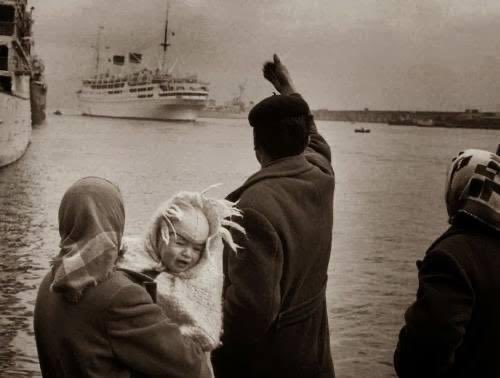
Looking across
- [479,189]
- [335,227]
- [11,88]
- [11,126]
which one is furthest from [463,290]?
[11,88]

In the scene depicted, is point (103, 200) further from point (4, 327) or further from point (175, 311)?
point (4, 327)

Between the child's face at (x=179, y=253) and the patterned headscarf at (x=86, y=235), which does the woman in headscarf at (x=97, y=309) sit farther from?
the child's face at (x=179, y=253)

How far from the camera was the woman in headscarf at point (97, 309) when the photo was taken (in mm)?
1366

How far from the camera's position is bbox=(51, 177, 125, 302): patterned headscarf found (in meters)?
1.36

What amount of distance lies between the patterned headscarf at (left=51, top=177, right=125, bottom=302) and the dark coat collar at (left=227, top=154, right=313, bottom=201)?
459 mm

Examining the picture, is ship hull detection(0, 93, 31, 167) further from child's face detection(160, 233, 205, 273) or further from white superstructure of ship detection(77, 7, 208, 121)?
white superstructure of ship detection(77, 7, 208, 121)

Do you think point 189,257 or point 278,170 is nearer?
point 189,257

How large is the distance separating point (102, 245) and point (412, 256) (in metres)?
9.06

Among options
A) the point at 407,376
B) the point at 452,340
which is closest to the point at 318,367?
the point at 407,376

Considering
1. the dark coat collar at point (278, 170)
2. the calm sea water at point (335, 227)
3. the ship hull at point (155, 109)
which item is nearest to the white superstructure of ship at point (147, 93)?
the ship hull at point (155, 109)

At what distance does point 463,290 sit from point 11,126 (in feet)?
51.5

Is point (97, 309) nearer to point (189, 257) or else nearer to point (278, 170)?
point (189, 257)

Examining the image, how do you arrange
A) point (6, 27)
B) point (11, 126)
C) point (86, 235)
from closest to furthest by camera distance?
1. point (86, 235)
2. point (11, 126)
3. point (6, 27)

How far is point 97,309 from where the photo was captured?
4.54 ft
